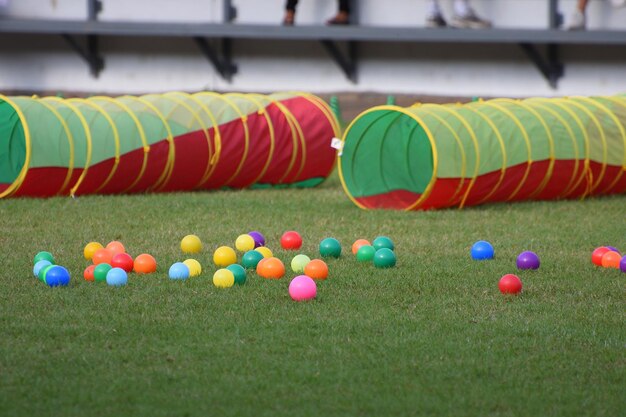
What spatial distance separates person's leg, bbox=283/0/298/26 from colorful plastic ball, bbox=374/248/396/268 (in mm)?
11870

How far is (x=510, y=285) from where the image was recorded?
293 inches

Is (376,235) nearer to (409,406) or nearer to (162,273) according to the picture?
(162,273)

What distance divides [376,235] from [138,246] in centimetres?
213

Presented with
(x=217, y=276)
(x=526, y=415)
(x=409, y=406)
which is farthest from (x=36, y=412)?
(x=217, y=276)

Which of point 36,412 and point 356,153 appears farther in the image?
point 356,153

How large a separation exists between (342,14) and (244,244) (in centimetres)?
1113

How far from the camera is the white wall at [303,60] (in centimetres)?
1872

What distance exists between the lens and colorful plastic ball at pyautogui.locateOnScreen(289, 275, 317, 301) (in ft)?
23.7

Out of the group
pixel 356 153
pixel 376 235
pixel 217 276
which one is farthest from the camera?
pixel 356 153

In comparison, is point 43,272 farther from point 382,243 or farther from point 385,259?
point 382,243

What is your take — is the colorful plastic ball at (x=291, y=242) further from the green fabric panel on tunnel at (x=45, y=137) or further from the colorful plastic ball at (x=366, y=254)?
the green fabric panel on tunnel at (x=45, y=137)

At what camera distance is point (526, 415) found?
504 cm

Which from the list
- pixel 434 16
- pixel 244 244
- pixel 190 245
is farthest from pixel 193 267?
pixel 434 16

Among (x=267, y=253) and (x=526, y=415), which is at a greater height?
(x=526, y=415)
